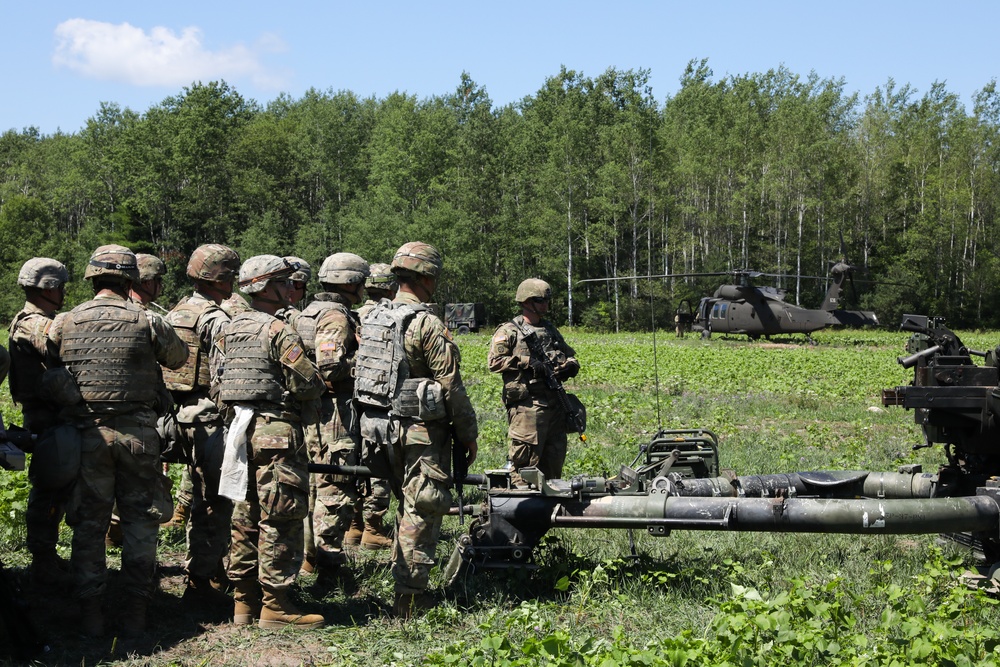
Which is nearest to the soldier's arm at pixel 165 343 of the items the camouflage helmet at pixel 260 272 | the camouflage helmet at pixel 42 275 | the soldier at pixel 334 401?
the camouflage helmet at pixel 260 272

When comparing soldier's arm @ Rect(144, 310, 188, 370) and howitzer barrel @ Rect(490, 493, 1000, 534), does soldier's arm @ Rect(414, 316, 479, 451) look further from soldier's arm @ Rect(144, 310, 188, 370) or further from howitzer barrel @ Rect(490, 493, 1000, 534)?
soldier's arm @ Rect(144, 310, 188, 370)

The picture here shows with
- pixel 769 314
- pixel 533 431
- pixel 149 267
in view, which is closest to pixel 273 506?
pixel 149 267

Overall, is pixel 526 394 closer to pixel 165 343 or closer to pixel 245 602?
pixel 245 602

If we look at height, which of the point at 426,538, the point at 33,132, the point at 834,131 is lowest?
the point at 426,538

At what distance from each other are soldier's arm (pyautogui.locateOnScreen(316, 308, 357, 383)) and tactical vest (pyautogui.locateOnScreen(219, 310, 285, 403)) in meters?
1.18

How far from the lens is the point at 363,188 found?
59031 millimetres

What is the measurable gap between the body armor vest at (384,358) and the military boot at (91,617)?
1.84 meters

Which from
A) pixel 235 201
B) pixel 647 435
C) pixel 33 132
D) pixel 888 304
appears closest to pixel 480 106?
pixel 235 201

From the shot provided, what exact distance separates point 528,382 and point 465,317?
30890 millimetres

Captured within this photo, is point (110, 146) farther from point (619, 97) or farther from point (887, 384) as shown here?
point (887, 384)

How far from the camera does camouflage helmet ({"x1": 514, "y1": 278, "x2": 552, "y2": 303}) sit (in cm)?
778

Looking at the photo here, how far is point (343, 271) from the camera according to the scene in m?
7.17

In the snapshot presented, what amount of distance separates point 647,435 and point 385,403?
6.96 m

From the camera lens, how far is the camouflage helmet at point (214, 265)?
258 inches
